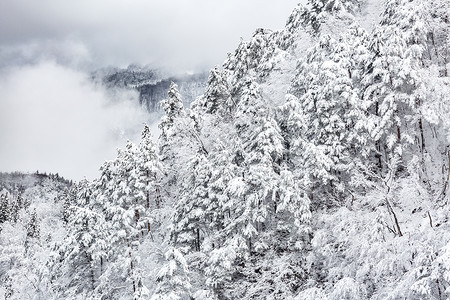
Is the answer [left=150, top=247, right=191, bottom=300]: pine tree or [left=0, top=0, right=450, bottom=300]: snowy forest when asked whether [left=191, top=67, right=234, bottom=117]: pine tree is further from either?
[left=150, top=247, right=191, bottom=300]: pine tree

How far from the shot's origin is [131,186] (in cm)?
2802

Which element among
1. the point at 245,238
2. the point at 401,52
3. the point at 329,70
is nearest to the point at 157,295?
the point at 245,238

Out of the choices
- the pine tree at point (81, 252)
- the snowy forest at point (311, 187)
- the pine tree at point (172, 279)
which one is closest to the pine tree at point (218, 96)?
the snowy forest at point (311, 187)

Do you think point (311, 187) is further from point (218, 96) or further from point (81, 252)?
point (81, 252)

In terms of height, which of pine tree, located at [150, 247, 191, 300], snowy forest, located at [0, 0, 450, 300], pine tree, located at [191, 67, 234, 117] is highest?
pine tree, located at [191, 67, 234, 117]

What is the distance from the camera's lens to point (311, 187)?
20.2 metres

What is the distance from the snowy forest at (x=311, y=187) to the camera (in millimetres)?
14258

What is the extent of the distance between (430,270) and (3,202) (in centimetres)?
11524

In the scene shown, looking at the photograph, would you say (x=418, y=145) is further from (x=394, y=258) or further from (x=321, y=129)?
(x=394, y=258)

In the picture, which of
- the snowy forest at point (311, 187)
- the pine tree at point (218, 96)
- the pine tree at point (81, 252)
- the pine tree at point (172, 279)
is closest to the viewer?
the snowy forest at point (311, 187)

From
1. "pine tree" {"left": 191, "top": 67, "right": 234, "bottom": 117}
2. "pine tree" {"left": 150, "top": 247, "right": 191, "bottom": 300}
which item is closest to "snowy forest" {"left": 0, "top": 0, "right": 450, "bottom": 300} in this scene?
"pine tree" {"left": 150, "top": 247, "right": 191, "bottom": 300}

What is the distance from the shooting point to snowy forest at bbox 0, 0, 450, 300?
46.8ft

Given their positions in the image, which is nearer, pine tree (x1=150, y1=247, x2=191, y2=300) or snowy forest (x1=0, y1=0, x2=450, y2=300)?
snowy forest (x1=0, y1=0, x2=450, y2=300)

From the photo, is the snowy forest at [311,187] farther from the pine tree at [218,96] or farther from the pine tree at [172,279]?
the pine tree at [218,96]
